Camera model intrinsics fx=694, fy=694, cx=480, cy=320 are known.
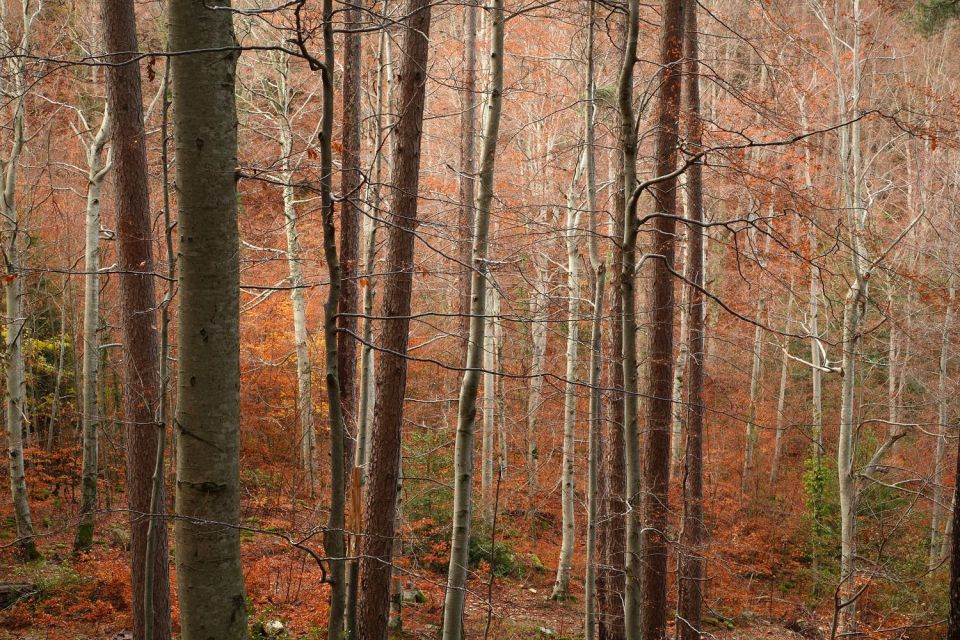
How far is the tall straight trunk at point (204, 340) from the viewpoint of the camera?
234 centimetres

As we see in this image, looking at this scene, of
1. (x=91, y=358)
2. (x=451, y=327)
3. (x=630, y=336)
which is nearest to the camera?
(x=630, y=336)

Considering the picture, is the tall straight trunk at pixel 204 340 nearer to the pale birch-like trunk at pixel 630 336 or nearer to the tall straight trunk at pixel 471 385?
the pale birch-like trunk at pixel 630 336

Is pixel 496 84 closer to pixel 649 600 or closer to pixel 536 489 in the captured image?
pixel 649 600

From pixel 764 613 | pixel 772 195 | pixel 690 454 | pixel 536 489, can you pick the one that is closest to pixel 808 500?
pixel 764 613

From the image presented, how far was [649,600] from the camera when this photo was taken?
23.5ft

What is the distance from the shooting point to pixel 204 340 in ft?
7.80

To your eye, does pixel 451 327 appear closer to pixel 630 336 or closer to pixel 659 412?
pixel 659 412

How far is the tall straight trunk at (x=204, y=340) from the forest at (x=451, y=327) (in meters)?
0.01

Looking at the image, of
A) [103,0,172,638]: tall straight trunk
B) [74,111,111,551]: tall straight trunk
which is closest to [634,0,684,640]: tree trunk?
[103,0,172,638]: tall straight trunk

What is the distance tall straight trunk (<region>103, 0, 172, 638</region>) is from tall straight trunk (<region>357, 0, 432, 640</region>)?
186cm

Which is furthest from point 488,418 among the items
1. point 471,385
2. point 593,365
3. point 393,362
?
point 471,385

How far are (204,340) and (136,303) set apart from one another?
4540 millimetres

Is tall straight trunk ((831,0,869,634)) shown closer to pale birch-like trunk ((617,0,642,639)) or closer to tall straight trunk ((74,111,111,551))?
pale birch-like trunk ((617,0,642,639))

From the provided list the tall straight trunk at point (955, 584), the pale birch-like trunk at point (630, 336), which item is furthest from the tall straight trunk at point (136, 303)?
the tall straight trunk at point (955, 584)
